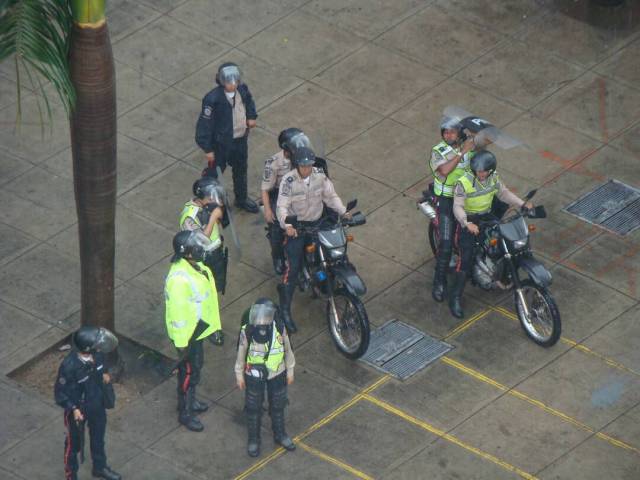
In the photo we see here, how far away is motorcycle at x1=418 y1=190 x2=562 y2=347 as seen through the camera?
1717cm

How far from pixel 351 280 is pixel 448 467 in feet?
7.19

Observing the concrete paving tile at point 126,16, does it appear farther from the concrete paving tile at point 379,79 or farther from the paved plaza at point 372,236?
the concrete paving tile at point 379,79

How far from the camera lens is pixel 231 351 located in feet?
56.9

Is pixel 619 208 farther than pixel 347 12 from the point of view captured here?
No

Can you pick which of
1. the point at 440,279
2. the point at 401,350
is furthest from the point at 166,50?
the point at 401,350

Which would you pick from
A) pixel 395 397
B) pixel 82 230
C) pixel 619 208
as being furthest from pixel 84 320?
pixel 619 208

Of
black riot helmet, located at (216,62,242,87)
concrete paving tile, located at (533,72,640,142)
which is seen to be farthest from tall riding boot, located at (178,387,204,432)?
concrete paving tile, located at (533,72,640,142)

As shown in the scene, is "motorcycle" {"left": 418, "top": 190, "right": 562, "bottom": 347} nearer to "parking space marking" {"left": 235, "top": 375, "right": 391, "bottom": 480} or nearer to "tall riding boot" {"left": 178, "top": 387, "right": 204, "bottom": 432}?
"parking space marking" {"left": 235, "top": 375, "right": 391, "bottom": 480}

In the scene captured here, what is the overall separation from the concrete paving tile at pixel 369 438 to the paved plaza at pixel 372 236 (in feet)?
0.07

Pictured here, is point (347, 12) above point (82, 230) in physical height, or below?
below

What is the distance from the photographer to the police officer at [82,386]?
14.9 metres

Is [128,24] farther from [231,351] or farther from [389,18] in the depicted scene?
[231,351]

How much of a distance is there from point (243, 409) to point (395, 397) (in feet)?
4.85

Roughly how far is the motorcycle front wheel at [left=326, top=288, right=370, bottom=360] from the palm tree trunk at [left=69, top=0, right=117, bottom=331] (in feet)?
7.23
